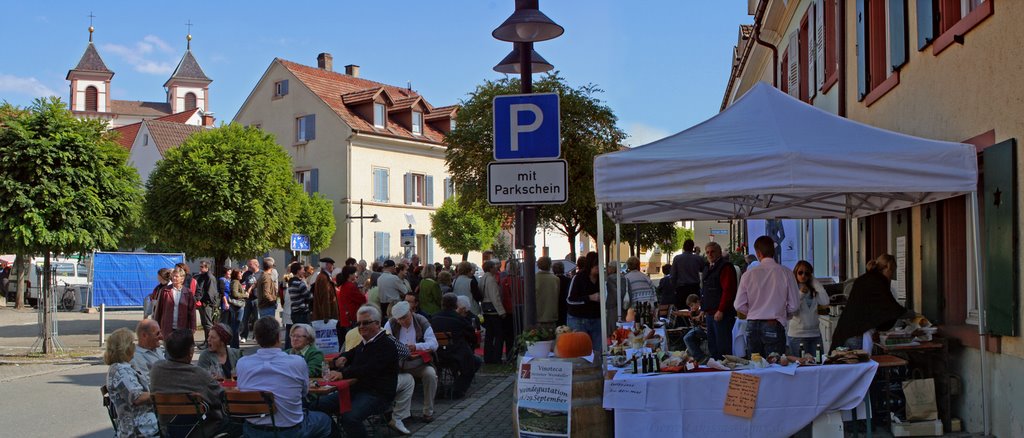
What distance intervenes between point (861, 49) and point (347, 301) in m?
7.55

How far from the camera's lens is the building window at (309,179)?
45.7m

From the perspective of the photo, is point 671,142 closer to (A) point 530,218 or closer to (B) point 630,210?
(A) point 530,218

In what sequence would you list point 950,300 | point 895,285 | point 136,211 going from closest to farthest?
point 950,300 → point 895,285 → point 136,211

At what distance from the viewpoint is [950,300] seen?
8867 mm

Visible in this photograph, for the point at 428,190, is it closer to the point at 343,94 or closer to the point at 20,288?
the point at 343,94

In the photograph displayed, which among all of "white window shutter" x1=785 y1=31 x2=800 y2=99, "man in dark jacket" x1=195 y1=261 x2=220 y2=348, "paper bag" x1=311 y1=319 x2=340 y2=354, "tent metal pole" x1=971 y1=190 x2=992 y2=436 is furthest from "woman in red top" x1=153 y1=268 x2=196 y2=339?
"white window shutter" x1=785 y1=31 x2=800 y2=99

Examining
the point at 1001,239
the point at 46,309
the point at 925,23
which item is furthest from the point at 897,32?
the point at 46,309

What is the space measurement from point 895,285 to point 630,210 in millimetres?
3068

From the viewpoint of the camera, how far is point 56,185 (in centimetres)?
1608

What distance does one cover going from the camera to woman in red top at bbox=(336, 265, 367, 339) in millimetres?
13719

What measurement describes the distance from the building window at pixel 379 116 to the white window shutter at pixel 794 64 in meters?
30.2

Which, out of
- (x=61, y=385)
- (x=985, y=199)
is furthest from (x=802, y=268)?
(x=61, y=385)

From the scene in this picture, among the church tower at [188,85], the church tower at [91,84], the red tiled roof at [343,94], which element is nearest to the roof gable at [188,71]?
the church tower at [188,85]

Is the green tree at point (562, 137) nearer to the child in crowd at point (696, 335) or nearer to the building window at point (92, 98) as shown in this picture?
the child in crowd at point (696, 335)
